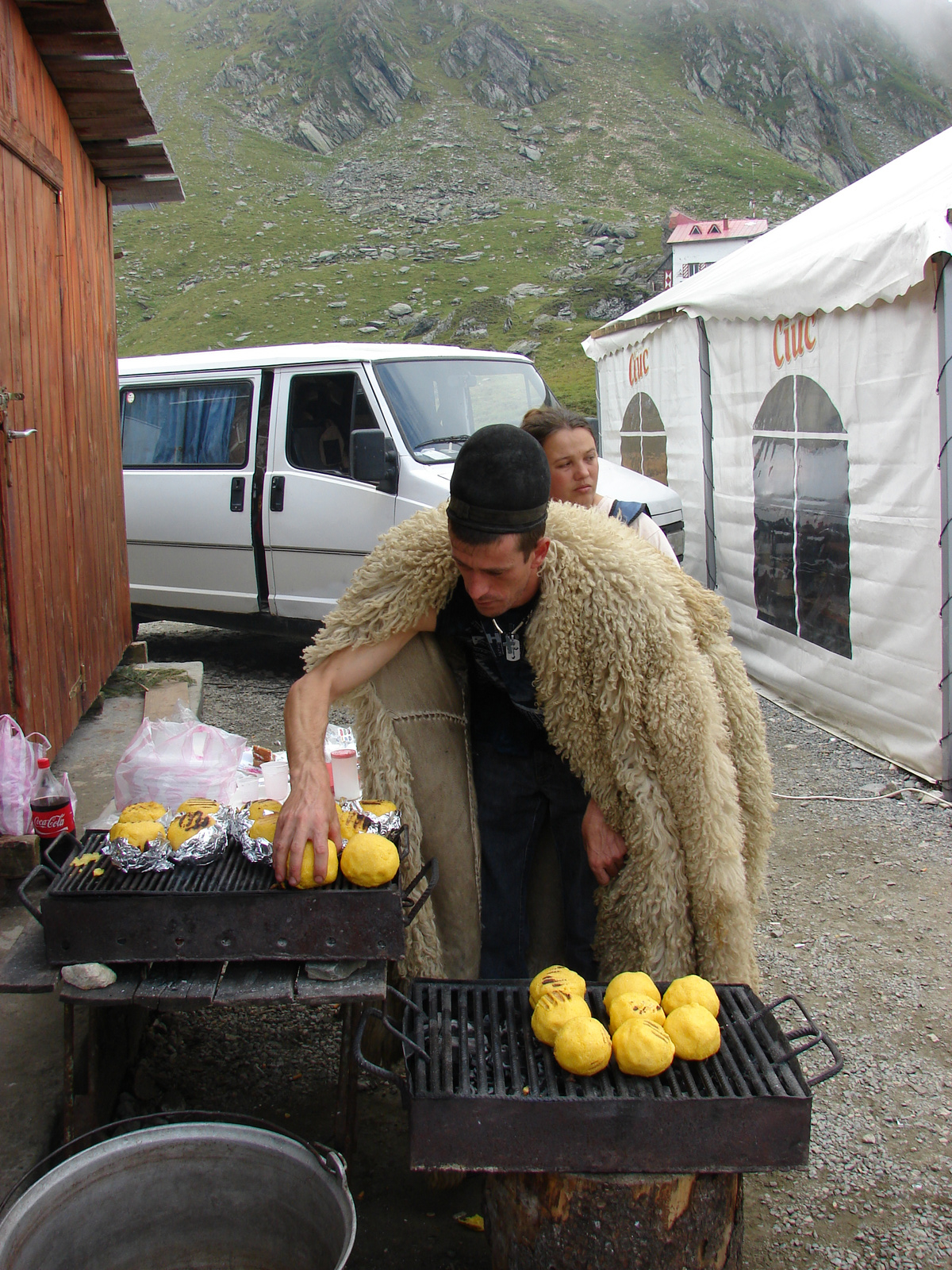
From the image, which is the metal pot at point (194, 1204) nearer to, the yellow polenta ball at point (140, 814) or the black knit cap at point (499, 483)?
the yellow polenta ball at point (140, 814)

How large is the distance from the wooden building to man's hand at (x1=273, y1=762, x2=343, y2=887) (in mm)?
2001

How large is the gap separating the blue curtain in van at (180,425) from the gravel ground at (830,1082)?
4.86 metres

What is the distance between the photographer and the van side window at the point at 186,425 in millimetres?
7105

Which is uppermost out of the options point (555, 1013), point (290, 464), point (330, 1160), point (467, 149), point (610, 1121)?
point (467, 149)

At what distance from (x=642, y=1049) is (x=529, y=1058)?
0.23 meters

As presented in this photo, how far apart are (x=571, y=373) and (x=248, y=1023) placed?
33.1 m

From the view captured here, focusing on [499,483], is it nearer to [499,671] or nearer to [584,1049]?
[499,671]

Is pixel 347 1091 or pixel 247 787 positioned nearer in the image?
pixel 347 1091

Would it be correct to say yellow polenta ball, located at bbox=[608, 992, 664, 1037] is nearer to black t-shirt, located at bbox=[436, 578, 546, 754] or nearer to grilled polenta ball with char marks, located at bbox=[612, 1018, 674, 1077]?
grilled polenta ball with char marks, located at bbox=[612, 1018, 674, 1077]

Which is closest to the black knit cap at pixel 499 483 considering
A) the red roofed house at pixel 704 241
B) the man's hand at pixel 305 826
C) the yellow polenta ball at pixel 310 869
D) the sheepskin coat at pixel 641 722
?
the sheepskin coat at pixel 641 722

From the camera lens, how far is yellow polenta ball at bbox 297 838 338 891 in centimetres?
198

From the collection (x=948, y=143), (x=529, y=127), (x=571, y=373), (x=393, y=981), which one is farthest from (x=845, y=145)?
(x=393, y=981)

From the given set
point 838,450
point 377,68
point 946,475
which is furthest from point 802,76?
point 946,475

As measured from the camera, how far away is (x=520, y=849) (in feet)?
9.09
